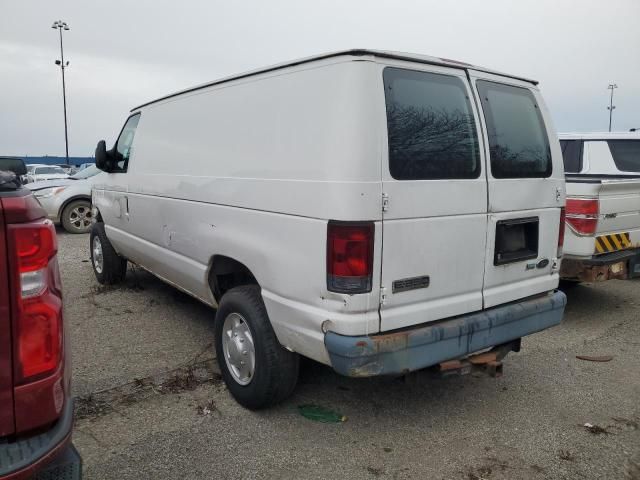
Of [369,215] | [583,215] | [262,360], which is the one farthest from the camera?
[583,215]

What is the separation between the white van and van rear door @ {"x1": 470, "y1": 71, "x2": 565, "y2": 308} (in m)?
0.01

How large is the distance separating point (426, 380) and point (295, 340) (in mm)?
1459

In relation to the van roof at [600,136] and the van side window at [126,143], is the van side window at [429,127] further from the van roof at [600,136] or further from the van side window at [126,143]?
the van roof at [600,136]

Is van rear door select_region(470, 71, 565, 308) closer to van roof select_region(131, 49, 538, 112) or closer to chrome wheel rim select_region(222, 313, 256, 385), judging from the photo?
van roof select_region(131, 49, 538, 112)

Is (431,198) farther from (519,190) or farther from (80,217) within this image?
(80,217)

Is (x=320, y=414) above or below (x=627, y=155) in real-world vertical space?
below

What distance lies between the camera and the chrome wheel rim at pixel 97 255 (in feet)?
21.4

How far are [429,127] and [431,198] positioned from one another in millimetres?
421

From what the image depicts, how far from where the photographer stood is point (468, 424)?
3.39 m

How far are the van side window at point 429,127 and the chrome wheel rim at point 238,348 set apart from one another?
148 centimetres

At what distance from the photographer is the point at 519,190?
3.47m

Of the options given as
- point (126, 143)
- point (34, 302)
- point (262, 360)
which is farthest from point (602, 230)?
point (34, 302)

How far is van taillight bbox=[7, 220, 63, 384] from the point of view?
64.2 inches

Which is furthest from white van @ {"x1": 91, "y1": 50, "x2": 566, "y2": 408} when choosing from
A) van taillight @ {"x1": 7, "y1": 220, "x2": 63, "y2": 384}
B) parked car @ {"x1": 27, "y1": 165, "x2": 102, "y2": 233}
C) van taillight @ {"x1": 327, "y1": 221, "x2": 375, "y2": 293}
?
parked car @ {"x1": 27, "y1": 165, "x2": 102, "y2": 233}
